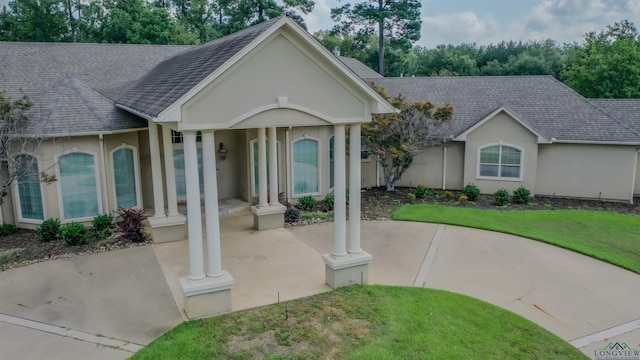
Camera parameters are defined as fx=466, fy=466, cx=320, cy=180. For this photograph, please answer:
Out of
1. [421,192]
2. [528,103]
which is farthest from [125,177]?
[528,103]

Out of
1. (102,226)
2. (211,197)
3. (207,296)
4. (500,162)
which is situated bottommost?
(207,296)

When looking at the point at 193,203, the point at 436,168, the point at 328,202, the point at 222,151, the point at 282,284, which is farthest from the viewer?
the point at 436,168

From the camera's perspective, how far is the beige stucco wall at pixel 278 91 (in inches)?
331

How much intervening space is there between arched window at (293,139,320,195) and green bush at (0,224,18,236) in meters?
9.26

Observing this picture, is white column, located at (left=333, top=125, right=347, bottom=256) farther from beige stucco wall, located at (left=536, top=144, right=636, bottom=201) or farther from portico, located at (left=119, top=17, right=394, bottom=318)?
beige stucco wall, located at (left=536, top=144, right=636, bottom=201)

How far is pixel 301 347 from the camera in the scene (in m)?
7.71

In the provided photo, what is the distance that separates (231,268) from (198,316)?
2672 millimetres

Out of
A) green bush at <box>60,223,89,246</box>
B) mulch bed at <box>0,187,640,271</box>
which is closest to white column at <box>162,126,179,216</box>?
mulch bed at <box>0,187,640,271</box>

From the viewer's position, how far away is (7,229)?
46.1ft

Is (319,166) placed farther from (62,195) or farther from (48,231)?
(48,231)

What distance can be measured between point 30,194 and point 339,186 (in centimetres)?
1032

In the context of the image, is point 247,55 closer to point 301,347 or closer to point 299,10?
point 301,347

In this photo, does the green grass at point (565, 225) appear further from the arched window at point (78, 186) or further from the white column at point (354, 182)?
the arched window at point (78, 186)

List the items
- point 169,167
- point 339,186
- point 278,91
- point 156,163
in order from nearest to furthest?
point 278,91
point 339,186
point 169,167
point 156,163
